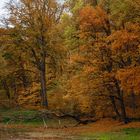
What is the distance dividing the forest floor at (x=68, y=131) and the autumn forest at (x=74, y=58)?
1.28 meters

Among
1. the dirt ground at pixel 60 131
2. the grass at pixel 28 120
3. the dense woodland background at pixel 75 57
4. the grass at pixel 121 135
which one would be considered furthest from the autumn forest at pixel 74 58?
the grass at pixel 121 135

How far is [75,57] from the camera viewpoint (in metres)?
43.6

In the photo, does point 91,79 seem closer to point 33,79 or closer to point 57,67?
point 57,67

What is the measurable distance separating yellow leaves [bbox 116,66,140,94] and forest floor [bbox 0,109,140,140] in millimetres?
3256

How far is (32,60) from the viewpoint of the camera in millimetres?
61688

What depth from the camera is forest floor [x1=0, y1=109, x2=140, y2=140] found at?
33.6 meters

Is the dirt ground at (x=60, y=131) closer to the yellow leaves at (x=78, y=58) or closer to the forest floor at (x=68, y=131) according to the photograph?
the forest floor at (x=68, y=131)

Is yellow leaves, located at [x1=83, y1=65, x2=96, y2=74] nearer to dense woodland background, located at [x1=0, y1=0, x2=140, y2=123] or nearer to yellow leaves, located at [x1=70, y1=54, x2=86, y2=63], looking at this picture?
dense woodland background, located at [x1=0, y1=0, x2=140, y2=123]

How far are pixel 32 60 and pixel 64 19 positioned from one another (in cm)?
1125

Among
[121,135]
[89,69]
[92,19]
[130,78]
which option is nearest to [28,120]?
[89,69]

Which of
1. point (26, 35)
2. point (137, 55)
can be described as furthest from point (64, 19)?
point (137, 55)

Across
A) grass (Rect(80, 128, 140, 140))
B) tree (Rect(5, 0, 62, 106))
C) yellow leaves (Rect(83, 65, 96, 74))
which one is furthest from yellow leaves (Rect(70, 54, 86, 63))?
tree (Rect(5, 0, 62, 106))

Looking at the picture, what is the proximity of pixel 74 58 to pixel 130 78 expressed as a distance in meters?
7.92

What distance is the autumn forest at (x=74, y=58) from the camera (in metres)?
39.5
